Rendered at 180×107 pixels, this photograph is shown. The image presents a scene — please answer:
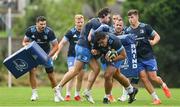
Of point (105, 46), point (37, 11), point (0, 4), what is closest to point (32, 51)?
point (105, 46)

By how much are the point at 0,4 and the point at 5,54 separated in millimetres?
25159

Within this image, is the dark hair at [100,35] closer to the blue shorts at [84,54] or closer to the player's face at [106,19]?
the player's face at [106,19]

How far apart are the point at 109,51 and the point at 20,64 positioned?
2.79 metres

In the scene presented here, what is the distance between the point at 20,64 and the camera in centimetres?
2209

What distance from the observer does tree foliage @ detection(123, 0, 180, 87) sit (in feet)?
139

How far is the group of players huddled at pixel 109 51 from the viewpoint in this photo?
20.7 metres

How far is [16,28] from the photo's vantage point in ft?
202

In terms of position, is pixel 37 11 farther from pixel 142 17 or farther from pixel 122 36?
pixel 122 36

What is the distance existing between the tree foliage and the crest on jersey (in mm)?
20619

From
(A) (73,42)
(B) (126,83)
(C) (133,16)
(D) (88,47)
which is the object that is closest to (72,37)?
(A) (73,42)

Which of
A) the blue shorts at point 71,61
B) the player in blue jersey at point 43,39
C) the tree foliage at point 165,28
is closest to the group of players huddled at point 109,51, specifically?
the player in blue jersey at point 43,39

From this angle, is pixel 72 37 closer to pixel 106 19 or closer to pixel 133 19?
pixel 133 19

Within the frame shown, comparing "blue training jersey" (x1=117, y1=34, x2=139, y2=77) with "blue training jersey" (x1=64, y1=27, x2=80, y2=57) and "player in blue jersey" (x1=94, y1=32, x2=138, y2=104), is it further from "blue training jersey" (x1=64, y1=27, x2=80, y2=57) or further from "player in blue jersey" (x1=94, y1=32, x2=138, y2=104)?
"blue training jersey" (x1=64, y1=27, x2=80, y2=57)

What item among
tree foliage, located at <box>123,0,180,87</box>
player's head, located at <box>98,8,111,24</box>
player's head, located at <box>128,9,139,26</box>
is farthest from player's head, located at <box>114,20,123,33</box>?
tree foliage, located at <box>123,0,180,87</box>
